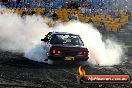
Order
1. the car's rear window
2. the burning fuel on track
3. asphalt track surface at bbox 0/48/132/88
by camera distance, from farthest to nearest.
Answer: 1. the burning fuel on track
2. the car's rear window
3. asphalt track surface at bbox 0/48/132/88

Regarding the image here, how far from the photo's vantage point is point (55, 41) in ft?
51.9

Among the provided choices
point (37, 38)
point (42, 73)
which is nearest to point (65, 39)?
point (42, 73)

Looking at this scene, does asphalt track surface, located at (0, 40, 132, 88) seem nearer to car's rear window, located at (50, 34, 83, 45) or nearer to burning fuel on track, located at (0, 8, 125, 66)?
burning fuel on track, located at (0, 8, 125, 66)

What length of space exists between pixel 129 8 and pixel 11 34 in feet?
68.1

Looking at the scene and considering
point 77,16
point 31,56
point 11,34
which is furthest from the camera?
point 77,16

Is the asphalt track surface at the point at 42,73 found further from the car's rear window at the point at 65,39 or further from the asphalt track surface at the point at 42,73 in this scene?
the car's rear window at the point at 65,39

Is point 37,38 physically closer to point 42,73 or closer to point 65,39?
point 65,39

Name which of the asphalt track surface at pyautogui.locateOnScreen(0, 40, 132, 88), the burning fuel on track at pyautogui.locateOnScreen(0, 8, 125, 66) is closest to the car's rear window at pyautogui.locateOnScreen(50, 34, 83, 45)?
the burning fuel on track at pyautogui.locateOnScreen(0, 8, 125, 66)

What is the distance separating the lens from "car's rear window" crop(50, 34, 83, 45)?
15774 mm

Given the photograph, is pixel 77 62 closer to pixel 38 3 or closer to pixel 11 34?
pixel 11 34

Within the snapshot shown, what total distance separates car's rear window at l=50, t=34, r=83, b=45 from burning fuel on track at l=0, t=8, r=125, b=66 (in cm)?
87

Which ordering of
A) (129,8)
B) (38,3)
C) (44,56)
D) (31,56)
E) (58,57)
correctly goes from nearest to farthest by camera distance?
(58,57) < (44,56) < (31,56) < (38,3) < (129,8)

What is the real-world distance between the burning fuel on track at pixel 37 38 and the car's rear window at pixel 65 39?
2.85 feet

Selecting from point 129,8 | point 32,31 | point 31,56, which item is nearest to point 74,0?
point 129,8
